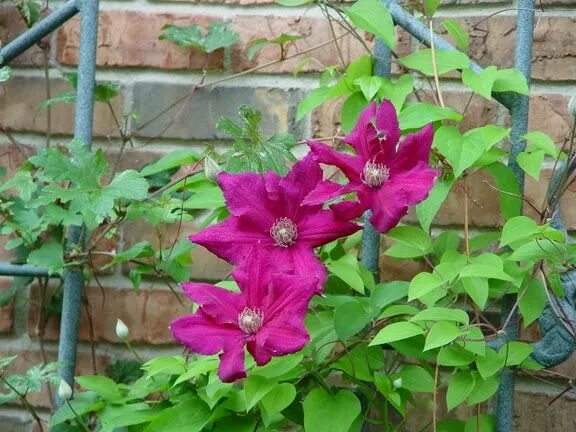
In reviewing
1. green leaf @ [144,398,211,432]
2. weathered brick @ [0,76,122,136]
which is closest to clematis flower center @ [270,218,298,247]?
green leaf @ [144,398,211,432]

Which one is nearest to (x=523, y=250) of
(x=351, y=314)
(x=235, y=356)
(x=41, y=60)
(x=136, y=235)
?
(x=351, y=314)

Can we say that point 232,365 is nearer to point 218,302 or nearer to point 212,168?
point 218,302

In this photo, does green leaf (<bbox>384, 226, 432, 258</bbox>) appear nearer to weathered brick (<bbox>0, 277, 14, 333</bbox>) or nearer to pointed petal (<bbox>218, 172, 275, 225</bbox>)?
pointed petal (<bbox>218, 172, 275, 225</bbox>)

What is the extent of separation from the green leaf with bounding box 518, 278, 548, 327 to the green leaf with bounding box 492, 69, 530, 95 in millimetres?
205

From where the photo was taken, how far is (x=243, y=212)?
2.79 feet

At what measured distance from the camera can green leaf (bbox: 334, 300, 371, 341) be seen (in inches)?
35.0

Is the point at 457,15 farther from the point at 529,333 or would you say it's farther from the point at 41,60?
the point at 41,60

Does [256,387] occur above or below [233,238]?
below

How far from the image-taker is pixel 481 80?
948 mm

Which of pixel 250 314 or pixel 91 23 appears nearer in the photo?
pixel 250 314

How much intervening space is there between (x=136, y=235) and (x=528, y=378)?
0.57m

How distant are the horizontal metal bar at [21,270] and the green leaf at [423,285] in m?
0.54

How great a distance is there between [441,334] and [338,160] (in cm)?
19

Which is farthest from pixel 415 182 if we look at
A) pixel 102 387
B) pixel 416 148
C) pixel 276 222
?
pixel 102 387
